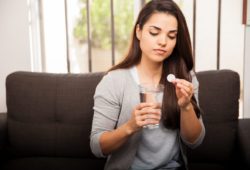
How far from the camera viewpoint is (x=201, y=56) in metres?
2.11

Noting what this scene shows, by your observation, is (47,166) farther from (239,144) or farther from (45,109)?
(239,144)

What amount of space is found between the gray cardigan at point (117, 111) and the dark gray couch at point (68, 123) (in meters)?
0.35

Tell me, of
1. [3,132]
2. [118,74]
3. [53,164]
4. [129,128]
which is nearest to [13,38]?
[3,132]

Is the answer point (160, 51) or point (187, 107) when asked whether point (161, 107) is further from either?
point (160, 51)

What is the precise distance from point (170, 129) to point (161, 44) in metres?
0.32

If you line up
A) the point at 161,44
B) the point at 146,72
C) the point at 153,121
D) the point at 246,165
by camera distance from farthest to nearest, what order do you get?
the point at 246,165 → the point at 146,72 → the point at 161,44 → the point at 153,121

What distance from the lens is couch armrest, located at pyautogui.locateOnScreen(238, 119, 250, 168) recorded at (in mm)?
1442

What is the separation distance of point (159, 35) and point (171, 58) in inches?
6.7

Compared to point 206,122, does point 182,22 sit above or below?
above

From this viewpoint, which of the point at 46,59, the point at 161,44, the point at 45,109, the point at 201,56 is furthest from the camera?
the point at 46,59

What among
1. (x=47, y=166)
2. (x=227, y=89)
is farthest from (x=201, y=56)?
(x=47, y=166)

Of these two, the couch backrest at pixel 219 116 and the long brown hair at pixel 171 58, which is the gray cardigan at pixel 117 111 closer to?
the long brown hair at pixel 171 58

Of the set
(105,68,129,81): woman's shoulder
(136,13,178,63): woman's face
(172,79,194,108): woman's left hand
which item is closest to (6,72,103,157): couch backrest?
(105,68,129,81): woman's shoulder

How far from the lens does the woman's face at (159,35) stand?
1.21m
